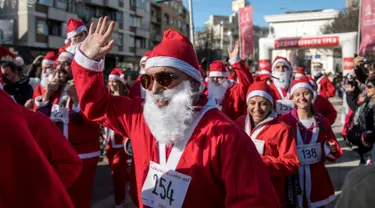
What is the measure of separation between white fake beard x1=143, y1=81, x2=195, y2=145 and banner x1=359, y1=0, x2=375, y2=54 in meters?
10.5

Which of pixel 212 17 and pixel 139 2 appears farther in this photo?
pixel 212 17

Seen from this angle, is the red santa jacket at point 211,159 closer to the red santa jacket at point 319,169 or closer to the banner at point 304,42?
the red santa jacket at point 319,169

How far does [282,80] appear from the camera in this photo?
586 centimetres

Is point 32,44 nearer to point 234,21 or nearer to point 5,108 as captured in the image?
point 5,108

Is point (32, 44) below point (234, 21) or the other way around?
below

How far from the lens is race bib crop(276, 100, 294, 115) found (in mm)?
4855

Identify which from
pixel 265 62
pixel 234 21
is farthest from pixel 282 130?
pixel 234 21

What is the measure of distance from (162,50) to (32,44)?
32277mm

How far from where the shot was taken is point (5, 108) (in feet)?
4.49

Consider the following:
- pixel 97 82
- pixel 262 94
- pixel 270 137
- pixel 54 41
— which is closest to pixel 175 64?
pixel 97 82

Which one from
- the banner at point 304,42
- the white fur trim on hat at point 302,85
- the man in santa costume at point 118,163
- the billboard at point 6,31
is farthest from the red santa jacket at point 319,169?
the billboard at point 6,31

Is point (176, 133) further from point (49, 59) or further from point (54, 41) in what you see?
point (54, 41)

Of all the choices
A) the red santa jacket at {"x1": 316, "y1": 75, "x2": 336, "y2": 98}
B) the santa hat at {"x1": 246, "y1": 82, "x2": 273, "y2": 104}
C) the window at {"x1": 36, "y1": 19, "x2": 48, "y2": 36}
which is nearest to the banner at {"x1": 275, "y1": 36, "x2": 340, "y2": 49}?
the red santa jacket at {"x1": 316, "y1": 75, "x2": 336, "y2": 98}

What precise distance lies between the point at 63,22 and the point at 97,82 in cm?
3578
